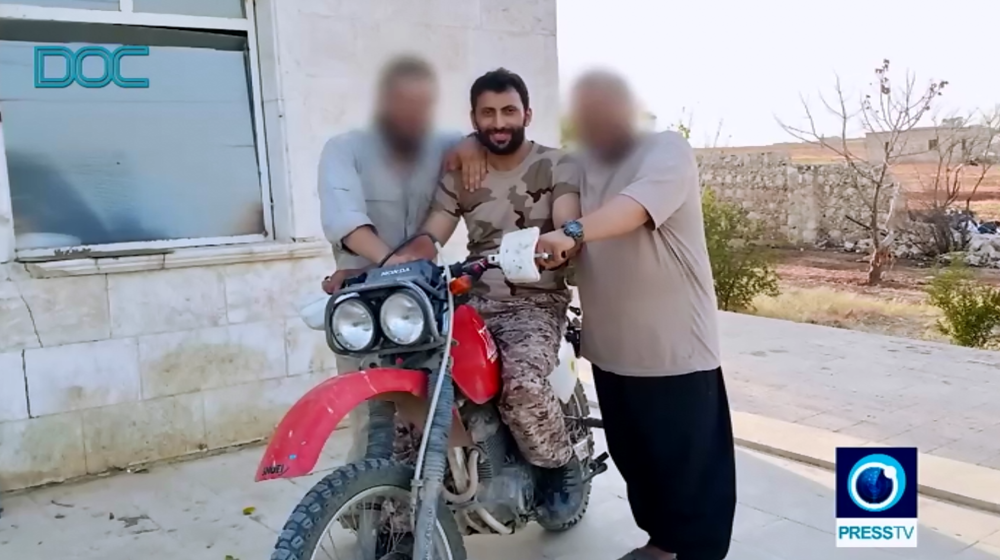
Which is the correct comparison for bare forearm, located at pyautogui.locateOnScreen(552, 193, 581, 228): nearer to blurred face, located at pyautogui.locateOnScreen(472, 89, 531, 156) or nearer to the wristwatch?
blurred face, located at pyautogui.locateOnScreen(472, 89, 531, 156)

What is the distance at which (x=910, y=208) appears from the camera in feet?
40.0

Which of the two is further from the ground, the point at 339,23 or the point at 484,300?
the point at 339,23

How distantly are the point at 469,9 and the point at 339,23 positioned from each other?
727mm

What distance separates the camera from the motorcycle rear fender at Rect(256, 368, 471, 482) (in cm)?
190

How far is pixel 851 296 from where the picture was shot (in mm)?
10656

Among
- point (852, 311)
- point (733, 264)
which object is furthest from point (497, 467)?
point (852, 311)

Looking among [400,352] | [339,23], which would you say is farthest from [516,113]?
[339,23]

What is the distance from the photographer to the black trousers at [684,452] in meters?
2.48

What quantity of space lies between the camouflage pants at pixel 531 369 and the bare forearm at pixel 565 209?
0.88 ft

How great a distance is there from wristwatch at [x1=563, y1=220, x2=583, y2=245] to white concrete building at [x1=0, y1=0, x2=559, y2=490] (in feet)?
4.27

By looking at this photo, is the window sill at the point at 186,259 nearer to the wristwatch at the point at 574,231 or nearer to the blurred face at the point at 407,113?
the blurred face at the point at 407,113

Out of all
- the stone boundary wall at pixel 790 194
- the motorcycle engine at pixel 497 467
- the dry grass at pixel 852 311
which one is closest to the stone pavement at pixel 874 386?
the dry grass at pixel 852 311

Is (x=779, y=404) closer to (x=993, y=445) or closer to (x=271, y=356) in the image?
(x=993, y=445)

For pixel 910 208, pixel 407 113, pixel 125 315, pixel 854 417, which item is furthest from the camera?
pixel 910 208
